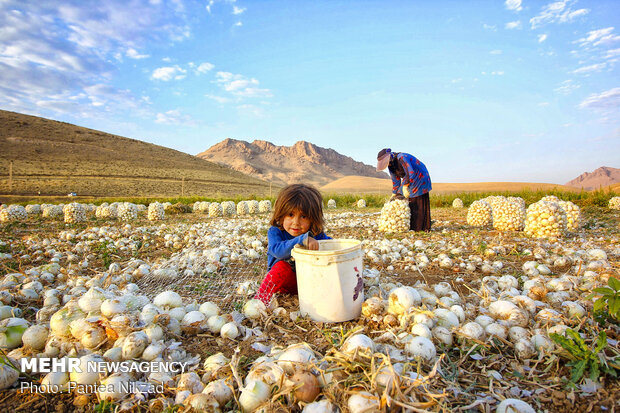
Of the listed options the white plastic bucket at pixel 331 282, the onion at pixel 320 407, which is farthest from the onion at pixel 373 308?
the onion at pixel 320 407

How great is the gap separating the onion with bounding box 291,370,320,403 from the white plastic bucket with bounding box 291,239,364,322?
0.85 metres

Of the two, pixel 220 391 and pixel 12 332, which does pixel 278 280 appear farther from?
pixel 12 332

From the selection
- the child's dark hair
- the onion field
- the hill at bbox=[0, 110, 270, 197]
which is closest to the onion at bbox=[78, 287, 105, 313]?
the onion field

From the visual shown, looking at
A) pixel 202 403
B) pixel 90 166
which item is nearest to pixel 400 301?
pixel 202 403

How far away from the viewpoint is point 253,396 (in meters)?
1.52

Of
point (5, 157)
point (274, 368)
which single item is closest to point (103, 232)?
point (274, 368)

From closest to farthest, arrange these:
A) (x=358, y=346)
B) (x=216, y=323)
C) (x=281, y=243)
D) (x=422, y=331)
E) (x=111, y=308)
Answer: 1. (x=358, y=346)
2. (x=422, y=331)
3. (x=111, y=308)
4. (x=216, y=323)
5. (x=281, y=243)

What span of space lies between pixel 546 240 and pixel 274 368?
227 inches

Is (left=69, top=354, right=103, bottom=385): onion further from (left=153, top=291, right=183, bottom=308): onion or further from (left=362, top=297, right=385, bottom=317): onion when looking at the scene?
(left=362, top=297, right=385, bottom=317): onion

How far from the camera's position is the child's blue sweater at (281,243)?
2727 mm

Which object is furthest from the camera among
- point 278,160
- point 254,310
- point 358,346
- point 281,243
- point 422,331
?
point 278,160

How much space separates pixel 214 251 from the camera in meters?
4.76

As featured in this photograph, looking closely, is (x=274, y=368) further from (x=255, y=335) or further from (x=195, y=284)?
(x=195, y=284)

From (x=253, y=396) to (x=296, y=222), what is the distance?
176cm
